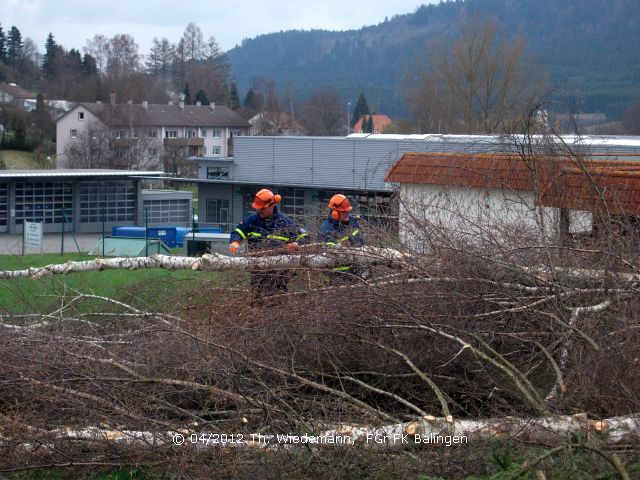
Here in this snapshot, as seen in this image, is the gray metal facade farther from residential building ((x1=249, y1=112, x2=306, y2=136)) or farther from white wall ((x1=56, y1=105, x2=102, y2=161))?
residential building ((x1=249, y1=112, x2=306, y2=136))

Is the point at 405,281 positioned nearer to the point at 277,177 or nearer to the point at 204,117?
the point at 277,177

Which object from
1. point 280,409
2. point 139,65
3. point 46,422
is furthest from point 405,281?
point 139,65

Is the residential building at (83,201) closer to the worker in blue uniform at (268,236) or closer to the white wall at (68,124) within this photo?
the white wall at (68,124)

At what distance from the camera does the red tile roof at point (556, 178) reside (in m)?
6.95

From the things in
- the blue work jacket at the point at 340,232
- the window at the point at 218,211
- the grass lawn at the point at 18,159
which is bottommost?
the window at the point at 218,211

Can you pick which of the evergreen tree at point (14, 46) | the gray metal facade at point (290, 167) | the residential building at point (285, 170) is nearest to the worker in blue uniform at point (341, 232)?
the gray metal facade at point (290, 167)

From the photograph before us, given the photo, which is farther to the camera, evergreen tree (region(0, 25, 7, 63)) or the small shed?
evergreen tree (region(0, 25, 7, 63))

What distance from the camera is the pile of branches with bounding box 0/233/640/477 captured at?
4.69 m

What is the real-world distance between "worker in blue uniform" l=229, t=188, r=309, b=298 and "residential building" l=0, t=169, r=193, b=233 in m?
30.3

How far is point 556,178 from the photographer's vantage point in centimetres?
710

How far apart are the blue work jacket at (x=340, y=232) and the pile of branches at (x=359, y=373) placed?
608mm

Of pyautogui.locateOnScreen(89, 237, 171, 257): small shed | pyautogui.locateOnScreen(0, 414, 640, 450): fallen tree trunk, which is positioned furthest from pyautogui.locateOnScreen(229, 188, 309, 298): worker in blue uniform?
pyautogui.locateOnScreen(89, 237, 171, 257): small shed

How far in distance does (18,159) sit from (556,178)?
57835mm

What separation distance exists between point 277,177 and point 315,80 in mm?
117426
